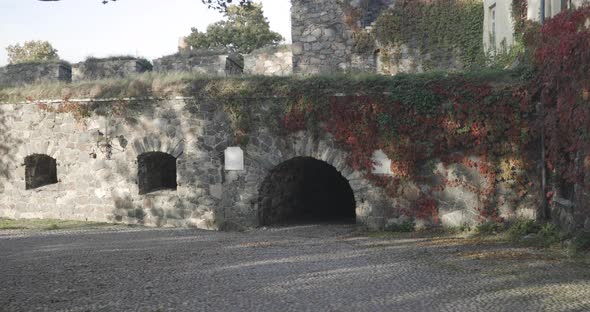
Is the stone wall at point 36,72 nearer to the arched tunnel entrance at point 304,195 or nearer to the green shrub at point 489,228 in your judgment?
the arched tunnel entrance at point 304,195

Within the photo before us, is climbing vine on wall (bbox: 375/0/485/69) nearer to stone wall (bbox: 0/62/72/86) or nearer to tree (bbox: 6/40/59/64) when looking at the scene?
stone wall (bbox: 0/62/72/86)

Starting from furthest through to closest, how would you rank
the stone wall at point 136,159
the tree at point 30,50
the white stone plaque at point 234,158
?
the tree at point 30,50, the white stone plaque at point 234,158, the stone wall at point 136,159

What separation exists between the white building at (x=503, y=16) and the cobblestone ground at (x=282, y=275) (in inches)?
194

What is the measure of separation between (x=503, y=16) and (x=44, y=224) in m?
12.6

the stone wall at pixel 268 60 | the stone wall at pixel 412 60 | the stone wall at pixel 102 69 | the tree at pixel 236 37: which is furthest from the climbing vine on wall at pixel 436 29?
the tree at pixel 236 37

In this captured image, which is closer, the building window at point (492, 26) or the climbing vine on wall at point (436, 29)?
the building window at point (492, 26)

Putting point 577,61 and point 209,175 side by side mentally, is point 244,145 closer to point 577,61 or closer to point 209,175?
point 209,175

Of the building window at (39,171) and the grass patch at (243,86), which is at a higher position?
the grass patch at (243,86)

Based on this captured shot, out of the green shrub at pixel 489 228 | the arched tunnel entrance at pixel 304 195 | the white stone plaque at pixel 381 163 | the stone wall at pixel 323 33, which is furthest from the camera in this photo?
the stone wall at pixel 323 33

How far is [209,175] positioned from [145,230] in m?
1.85

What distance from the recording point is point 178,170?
14.2 m

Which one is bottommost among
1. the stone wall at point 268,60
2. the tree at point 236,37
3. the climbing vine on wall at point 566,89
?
the climbing vine on wall at point 566,89

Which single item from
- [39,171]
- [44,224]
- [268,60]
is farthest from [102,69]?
[44,224]

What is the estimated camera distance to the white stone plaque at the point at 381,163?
12758 millimetres
